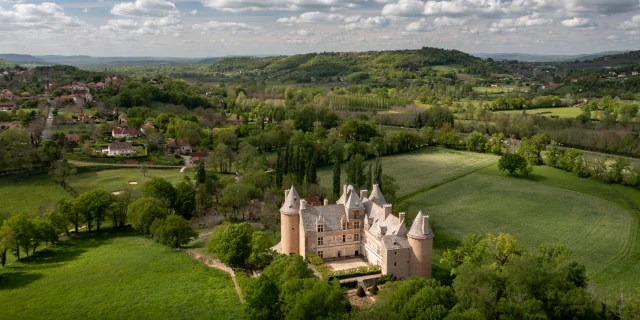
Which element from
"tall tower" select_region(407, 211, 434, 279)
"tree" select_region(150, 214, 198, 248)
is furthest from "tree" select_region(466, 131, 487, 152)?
"tree" select_region(150, 214, 198, 248)

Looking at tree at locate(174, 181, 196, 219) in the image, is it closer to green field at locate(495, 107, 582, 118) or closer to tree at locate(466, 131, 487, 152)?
tree at locate(466, 131, 487, 152)

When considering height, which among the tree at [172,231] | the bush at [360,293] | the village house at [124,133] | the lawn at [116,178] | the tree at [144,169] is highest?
the village house at [124,133]

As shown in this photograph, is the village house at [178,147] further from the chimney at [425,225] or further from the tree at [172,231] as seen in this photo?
the chimney at [425,225]

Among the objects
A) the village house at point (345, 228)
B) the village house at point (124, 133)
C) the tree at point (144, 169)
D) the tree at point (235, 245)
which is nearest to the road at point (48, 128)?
the village house at point (124, 133)

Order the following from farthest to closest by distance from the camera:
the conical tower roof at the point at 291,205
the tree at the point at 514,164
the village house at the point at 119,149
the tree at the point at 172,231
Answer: the village house at the point at 119,149
the tree at the point at 514,164
the tree at the point at 172,231
the conical tower roof at the point at 291,205

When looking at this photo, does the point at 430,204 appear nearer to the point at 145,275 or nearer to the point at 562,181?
the point at 562,181

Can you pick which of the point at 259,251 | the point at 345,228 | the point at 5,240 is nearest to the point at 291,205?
the point at 259,251
